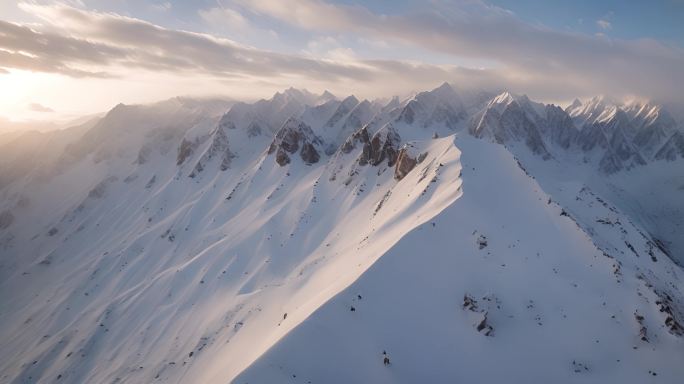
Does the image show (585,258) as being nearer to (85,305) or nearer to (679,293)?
(679,293)

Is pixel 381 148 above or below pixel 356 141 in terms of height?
above

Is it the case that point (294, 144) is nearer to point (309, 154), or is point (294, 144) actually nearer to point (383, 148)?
point (309, 154)

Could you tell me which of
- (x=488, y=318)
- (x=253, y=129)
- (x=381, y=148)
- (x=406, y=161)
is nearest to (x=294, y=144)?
(x=381, y=148)

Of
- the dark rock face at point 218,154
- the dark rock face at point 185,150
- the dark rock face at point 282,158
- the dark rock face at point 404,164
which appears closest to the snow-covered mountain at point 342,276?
the dark rock face at point 282,158

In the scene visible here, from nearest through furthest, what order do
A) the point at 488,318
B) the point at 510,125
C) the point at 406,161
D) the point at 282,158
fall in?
the point at 488,318 < the point at 406,161 < the point at 282,158 < the point at 510,125

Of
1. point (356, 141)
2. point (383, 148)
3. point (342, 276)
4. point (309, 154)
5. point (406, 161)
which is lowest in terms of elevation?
point (309, 154)

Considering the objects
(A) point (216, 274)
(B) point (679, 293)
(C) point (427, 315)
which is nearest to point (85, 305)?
(A) point (216, 274)

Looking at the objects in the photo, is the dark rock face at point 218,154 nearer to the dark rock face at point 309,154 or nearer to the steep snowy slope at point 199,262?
the steep snowy slope at point 199,262
